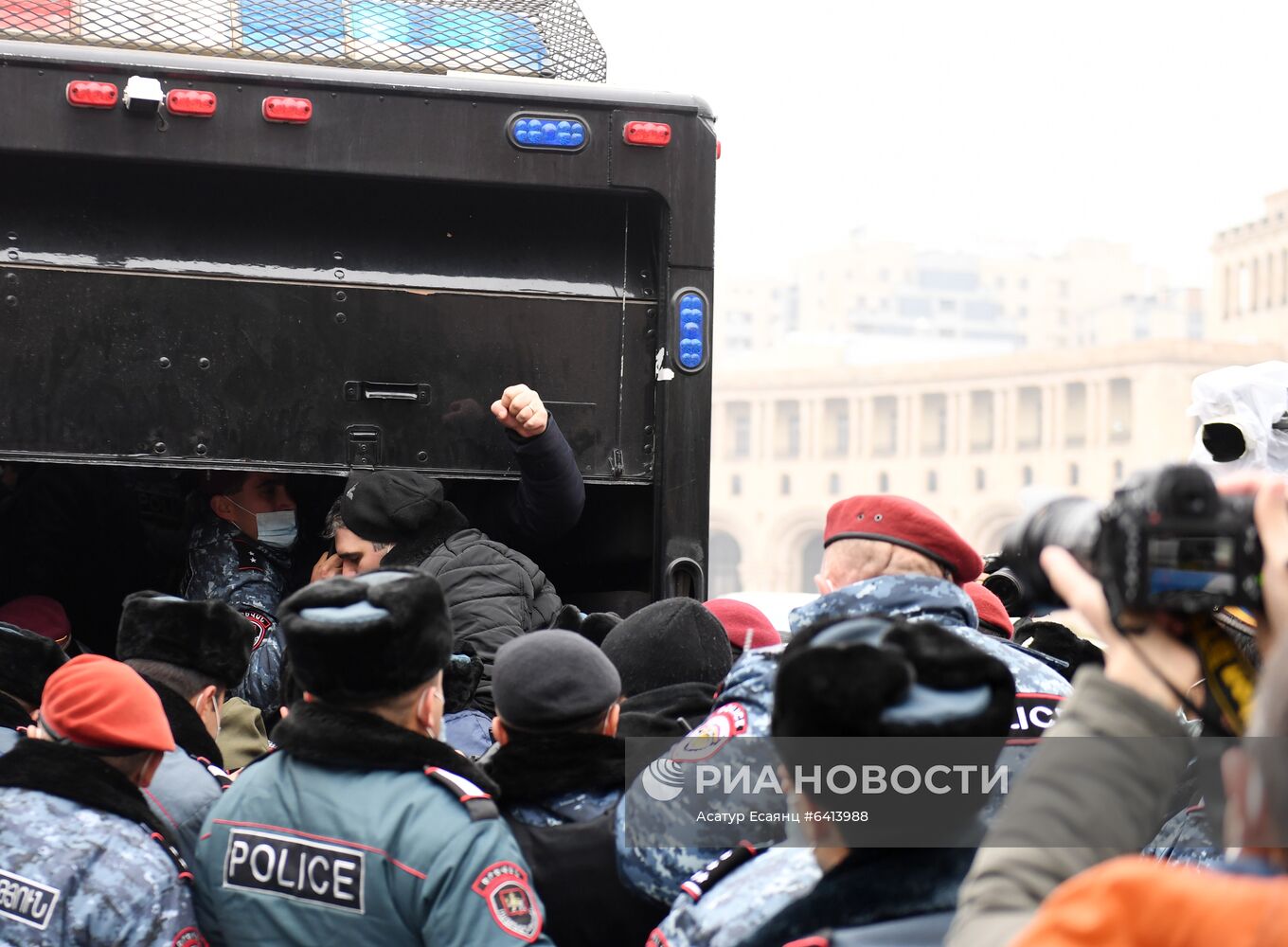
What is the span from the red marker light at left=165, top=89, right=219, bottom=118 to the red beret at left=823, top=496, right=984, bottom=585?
6.16 feet

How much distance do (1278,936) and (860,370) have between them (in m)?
98.3

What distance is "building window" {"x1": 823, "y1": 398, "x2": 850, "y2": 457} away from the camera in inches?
3927

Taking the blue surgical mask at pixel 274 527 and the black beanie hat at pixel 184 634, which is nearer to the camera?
the black beanie hat at pixel 184 634

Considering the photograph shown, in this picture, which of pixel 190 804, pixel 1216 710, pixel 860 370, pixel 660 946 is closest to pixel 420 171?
pixel 190 804

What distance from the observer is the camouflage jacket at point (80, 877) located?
102 inches

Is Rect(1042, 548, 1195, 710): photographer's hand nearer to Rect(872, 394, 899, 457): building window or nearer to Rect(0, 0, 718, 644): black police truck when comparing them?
Rect(0, 0, 718, 644): black police truck

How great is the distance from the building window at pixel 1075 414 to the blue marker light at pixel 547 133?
300 ft

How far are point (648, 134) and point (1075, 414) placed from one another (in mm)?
92813

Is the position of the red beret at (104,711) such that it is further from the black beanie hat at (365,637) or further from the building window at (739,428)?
the building window at (739,428)

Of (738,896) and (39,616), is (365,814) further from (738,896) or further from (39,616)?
(39,616)

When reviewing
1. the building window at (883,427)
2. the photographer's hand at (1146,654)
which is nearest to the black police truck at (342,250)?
the photographer's hand at (1146,654)

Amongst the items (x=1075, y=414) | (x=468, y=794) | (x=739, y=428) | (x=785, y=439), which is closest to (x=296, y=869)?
(x=468, y=794)

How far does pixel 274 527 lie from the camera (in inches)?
181

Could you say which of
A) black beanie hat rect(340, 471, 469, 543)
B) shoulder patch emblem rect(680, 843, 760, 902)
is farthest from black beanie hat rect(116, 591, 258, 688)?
shoulder patch emblem rect(680, 843, 760, 902)
